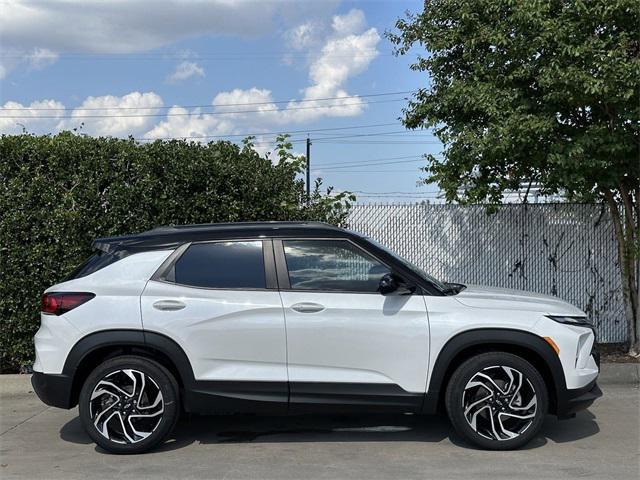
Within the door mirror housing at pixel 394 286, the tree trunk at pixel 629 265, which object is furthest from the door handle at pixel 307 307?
the tree trunk at pixel 629 265

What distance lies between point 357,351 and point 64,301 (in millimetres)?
2338

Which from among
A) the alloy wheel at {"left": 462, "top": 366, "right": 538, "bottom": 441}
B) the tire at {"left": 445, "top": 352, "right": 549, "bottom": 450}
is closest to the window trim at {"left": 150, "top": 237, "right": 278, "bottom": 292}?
the tire at {"left": 445, "top": 352, "right": 549, "bottom": 450}

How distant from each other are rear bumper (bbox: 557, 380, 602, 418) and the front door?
1.08 m

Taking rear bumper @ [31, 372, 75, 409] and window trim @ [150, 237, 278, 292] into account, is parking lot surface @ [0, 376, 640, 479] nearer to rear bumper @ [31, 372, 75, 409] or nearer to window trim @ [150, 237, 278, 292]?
rear bumper @ [31, 372, 75, 409]

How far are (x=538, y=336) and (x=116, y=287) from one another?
3300mm

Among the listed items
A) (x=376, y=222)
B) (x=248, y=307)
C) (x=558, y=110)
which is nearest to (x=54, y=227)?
(x=248, y=307)

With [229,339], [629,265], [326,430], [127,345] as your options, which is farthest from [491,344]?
[629,265]

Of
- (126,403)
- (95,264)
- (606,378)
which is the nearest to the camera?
(126,403)

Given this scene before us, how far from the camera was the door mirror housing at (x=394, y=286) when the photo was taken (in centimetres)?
503

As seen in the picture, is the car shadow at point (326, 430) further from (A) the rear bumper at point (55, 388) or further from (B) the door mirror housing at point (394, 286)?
(B) the door mirror housing at point (394, 286)

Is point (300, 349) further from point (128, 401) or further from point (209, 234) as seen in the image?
point (128, 401)

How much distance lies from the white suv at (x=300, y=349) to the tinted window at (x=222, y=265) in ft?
0.05

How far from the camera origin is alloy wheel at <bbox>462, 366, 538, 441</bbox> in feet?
16.5

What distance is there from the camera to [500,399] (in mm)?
5023
